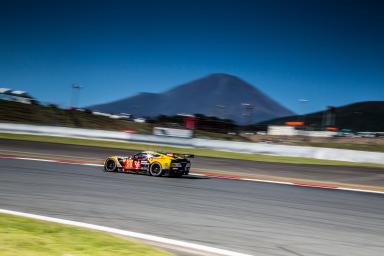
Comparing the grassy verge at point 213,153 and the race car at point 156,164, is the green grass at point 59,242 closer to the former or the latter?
the race car at point 156,164

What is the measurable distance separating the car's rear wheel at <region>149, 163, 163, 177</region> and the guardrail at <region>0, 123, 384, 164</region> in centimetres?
1664

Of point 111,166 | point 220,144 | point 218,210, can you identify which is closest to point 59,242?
point 218,210

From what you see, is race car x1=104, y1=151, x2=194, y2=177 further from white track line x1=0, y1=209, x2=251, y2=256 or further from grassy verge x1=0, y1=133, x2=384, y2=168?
grassy verge x1=0, y1=133, x2=384, y2=168

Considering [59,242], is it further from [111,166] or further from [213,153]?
[213,153]

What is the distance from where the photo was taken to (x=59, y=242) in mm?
5402

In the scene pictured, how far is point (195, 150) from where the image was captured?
32406mm

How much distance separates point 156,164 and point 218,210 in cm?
645

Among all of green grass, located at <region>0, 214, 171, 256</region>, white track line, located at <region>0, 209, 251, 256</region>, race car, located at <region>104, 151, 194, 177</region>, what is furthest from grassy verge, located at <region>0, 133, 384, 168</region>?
green grass, located at <region>0, 214, 171, 256</region>

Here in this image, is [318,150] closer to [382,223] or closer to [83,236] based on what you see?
[382,223]

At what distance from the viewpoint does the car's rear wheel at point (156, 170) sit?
1476 cm

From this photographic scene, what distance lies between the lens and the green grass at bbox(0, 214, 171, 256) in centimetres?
495

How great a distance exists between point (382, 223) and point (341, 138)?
182 feet

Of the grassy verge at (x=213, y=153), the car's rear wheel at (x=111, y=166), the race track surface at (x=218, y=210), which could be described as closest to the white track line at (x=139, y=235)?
the race track surface at (x=218, y=210)

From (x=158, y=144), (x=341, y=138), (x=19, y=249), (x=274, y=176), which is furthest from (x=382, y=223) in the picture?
(x=341, y=138)
